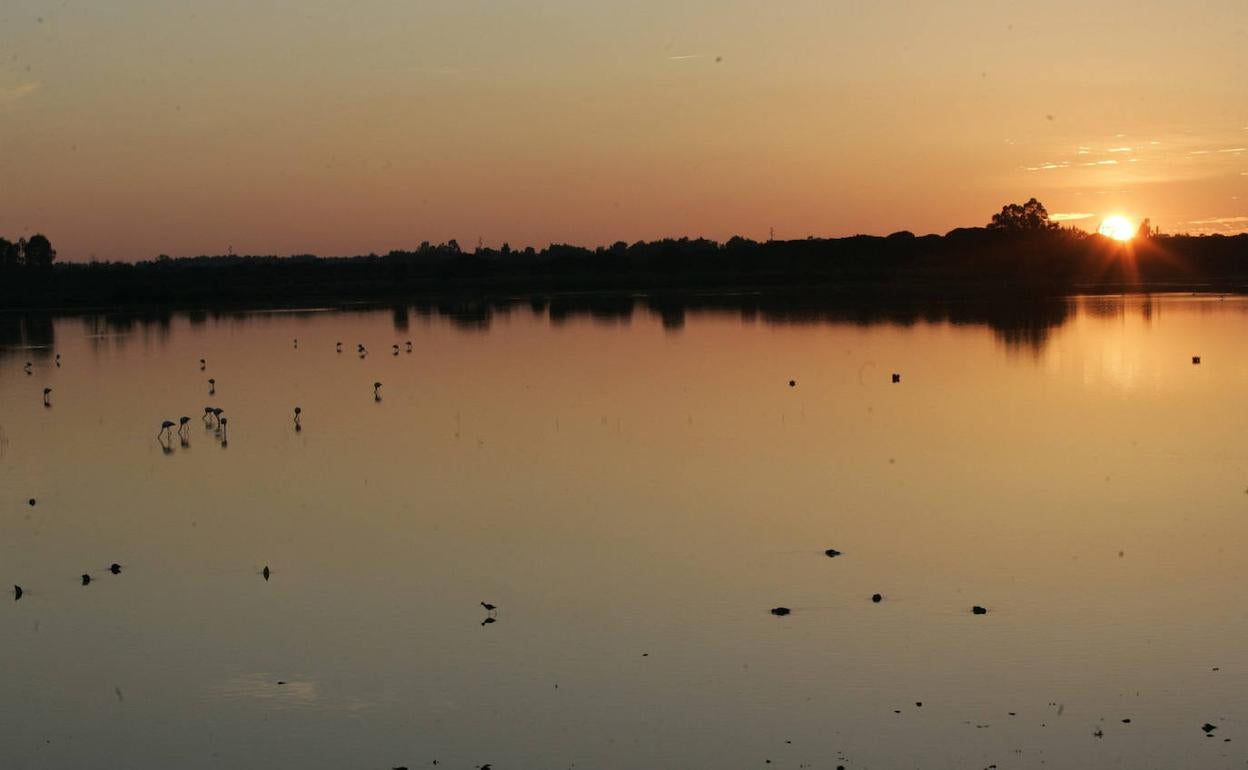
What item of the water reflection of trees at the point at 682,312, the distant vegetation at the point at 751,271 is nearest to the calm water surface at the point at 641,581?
the water reflection of trees at the point at 682,312

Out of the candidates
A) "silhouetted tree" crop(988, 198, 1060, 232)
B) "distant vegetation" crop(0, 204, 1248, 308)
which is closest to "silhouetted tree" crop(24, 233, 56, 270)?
"distant vegetation" crop(0, 204, 1248, 308)

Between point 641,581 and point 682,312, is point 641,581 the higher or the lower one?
the lower one

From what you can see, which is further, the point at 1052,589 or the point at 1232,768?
the point at 1052,589

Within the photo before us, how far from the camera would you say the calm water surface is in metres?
9.68

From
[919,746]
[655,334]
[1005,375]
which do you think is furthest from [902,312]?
[919,746]

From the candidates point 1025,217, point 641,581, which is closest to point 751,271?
point 1025,217

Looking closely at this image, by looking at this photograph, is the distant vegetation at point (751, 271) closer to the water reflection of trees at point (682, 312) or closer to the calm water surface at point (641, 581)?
the water reflection of trees at point (682, 312)

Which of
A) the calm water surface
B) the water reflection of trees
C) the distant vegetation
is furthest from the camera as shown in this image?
the distant vegetation

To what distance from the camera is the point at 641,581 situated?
13.5 meters

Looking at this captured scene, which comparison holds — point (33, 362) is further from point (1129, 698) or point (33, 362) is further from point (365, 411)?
point (1129, 698)

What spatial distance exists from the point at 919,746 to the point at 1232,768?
199 centimetres

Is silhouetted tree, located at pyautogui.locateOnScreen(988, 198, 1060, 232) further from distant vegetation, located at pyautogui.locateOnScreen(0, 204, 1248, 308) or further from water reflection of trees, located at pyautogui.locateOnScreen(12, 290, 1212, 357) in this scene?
water reflection of trees, located at pyautogui.locateOnScreen(12, 290, 1212, 357)

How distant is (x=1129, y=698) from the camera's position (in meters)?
9.86

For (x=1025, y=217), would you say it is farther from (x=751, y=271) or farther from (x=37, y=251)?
(x=37, y=251)
